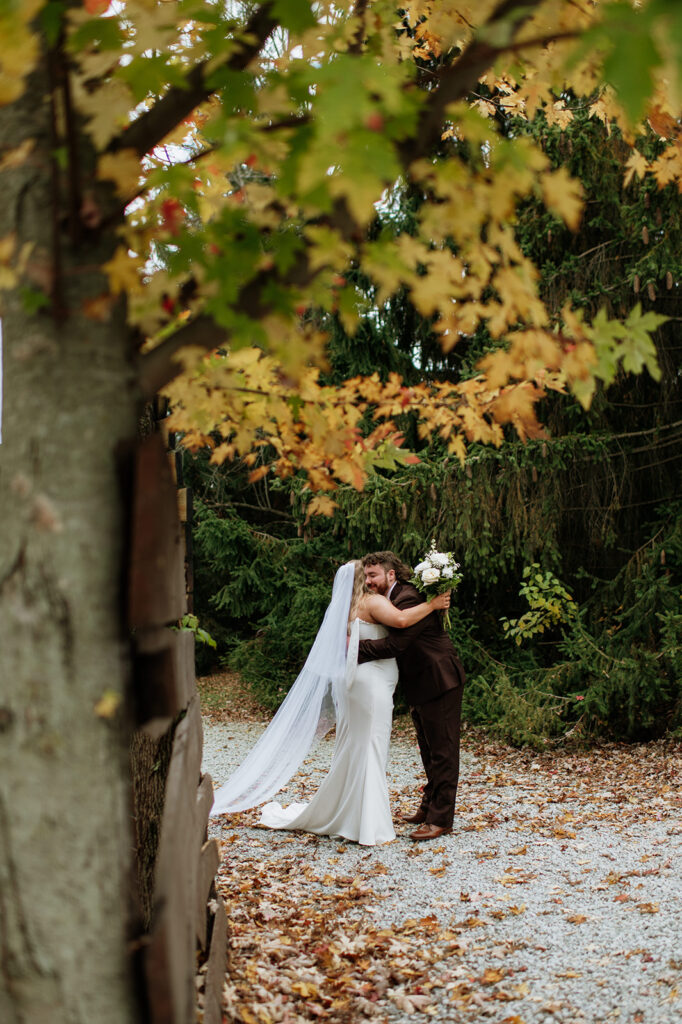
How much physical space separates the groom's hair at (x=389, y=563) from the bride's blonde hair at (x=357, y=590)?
80 millimetres

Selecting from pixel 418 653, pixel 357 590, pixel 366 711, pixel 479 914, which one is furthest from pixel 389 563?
pixel 479 914

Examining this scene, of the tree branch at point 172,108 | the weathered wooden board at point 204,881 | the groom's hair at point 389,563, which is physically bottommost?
the weathered wooden board at point 204,881

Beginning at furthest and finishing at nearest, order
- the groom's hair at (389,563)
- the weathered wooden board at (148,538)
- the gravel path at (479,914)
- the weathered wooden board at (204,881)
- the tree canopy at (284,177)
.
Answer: the groom's hair at (389,563) < the gravel path at (479,914) < the weathered wooden board at (204,881) < the weathered wooden board at (148,538) < the tree canopy at (284,177)

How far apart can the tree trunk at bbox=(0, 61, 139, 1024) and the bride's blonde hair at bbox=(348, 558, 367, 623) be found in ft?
15.3

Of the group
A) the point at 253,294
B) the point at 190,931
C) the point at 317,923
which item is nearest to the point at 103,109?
the point at 253,294

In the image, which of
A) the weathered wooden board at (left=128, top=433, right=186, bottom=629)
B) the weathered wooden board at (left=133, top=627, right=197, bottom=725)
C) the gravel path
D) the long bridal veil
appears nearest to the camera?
the weathered wooden board at (left=128, top=433, right=186, bottom=629)

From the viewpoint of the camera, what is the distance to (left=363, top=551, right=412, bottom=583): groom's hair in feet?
22.4

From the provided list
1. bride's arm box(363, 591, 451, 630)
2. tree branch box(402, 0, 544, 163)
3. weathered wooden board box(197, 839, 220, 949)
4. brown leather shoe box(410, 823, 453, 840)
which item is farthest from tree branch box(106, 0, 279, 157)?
brown leather shoe box(410, 823, 453, 840)

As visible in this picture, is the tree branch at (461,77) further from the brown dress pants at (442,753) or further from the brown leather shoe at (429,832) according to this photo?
the brown leather shoe at (429,832)

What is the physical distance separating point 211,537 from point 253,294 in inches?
466

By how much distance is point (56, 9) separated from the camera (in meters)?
1.91

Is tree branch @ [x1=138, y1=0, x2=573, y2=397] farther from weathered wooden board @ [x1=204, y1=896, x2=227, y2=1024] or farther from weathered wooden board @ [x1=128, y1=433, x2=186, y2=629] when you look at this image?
weathered wooden board @ [x1=204, y1=896, x2=227, y2=1024]

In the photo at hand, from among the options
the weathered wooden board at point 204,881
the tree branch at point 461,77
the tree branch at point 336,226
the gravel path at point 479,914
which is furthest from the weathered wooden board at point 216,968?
the tree branch at point 461,77

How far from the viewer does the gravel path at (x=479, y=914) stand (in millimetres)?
3734
